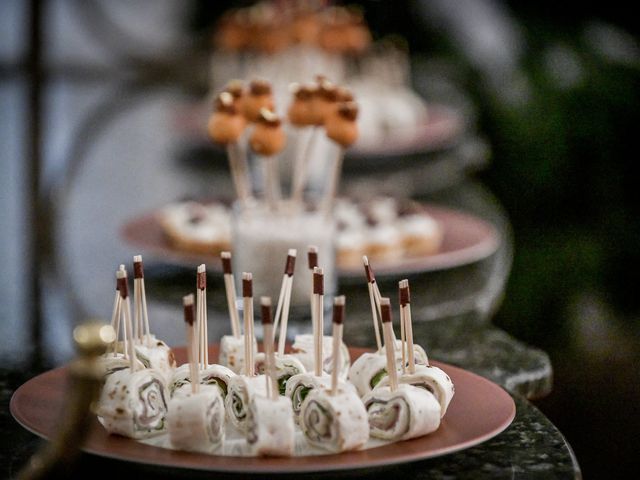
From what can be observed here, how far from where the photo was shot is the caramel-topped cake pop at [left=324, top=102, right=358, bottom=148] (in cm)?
177

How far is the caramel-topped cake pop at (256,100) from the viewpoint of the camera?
1.83 meters

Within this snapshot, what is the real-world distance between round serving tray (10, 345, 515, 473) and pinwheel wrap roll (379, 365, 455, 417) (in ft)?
0.08

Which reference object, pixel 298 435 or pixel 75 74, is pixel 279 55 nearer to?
pixel 75 74

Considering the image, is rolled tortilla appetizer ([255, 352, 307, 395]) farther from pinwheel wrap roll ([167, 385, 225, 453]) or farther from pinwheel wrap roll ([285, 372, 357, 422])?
pinwheel wrap roll ([167, 385, 225, 453])

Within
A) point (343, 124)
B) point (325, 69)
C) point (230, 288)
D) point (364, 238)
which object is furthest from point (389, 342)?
point (325, 69)

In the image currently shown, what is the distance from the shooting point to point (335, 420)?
1.11m

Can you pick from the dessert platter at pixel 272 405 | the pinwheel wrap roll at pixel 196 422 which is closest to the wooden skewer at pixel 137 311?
the dessert platter at pixel 272 405

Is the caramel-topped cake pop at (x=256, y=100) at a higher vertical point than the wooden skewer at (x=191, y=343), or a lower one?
higher

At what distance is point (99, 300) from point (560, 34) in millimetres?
3609

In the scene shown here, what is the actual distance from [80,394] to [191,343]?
0.34 m

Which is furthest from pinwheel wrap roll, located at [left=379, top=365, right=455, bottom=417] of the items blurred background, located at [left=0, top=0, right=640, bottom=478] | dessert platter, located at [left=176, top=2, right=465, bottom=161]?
dessert platter, located at [left=176, top=2, right=465, bottom=161]

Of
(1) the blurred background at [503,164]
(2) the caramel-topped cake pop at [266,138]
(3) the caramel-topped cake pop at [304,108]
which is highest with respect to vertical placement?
(3) the caramel-topped cake pop at [304,108]

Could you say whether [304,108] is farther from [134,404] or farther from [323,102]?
[134,404]

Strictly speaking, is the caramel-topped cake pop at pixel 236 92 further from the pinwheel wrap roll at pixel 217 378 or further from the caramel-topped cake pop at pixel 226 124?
the pinwheel wrap roll at pixel 217 378
